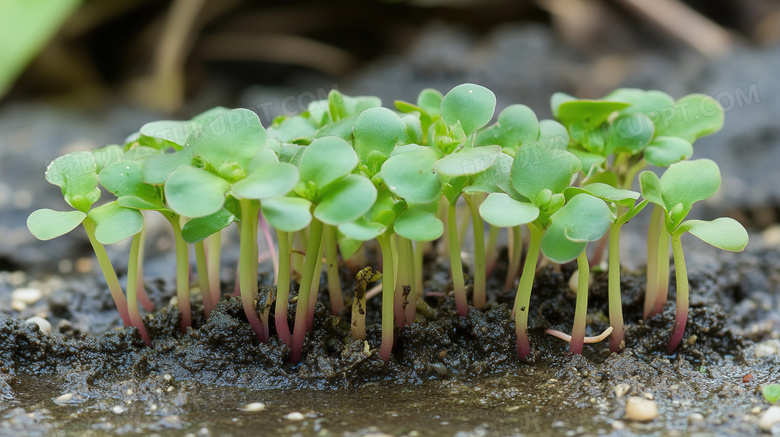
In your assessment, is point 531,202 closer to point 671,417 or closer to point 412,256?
point 412,256

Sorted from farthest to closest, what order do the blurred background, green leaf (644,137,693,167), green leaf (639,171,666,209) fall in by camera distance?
the blurred background → green leaf (644,137,693,167) → green leaf (639,171,666,209)

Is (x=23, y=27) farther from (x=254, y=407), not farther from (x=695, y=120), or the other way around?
(x=695, y=120)

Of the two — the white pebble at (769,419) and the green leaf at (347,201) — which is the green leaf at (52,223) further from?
the white pebble at (769,419)

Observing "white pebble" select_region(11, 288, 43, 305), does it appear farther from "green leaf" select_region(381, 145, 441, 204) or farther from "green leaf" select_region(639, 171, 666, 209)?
"green leaf" select_region(639, 171, 666, 209)

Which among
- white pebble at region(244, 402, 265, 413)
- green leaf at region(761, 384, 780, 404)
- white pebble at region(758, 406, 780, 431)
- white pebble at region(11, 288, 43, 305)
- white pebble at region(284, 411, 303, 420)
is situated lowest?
white pebble at region(758, 406, 780, 431)

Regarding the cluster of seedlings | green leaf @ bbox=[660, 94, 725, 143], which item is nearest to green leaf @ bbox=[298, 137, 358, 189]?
the cluster of seedlings

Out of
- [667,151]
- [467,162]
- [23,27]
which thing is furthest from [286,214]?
[23,27]

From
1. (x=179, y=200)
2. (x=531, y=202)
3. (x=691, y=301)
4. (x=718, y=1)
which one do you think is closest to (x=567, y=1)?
(x=718, y=1)
